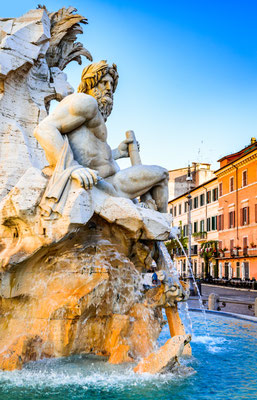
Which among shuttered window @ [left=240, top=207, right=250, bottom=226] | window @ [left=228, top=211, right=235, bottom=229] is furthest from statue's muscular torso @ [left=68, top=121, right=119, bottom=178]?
window @ [left=228, top=211, right=235, bottom=229]

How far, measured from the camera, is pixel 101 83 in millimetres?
5172

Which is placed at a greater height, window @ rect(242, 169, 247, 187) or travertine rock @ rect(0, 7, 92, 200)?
window @ rect(242, 169, 247, 187)

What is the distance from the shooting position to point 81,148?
15.3ft

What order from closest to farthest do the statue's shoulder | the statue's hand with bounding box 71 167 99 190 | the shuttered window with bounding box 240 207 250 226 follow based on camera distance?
the statue's hand with bounding box 71 167 99 190 → the statue's shoulder → the shuttered window with bounding box 240 207 250 226

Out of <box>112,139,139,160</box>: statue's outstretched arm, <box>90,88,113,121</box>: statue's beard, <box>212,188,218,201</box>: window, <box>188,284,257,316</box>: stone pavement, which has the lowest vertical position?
<box>188,284,257,316</box>: stone pavement

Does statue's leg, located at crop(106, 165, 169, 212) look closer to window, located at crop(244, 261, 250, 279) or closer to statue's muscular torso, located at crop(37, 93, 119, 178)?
statue's muscular torso, located at crop(37, 93, 119, 178)

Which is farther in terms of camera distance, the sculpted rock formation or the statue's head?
the statue's head

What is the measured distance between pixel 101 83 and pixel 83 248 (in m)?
2.08

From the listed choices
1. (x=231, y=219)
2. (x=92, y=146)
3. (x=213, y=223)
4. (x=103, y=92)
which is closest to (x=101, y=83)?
(x=103, y=92)

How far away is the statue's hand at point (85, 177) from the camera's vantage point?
4.02 m

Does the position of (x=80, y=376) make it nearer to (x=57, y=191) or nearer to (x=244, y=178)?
(x=57, y=191)

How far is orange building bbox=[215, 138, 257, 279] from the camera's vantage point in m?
36.3

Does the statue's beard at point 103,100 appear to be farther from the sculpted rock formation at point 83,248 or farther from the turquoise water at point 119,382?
the turquoise water at point 119,382

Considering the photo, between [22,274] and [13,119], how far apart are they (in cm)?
262
